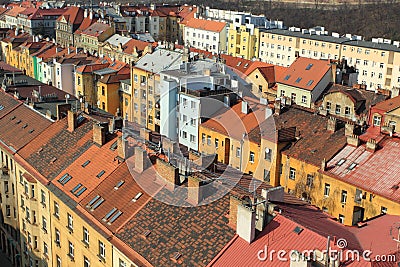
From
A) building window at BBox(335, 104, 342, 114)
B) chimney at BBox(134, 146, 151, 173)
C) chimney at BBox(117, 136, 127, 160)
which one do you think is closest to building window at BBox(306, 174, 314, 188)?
building window at BBox(335, 104, 342, 114)

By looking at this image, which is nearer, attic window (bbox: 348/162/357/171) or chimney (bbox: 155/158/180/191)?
chimney (bbox: 155/158/180/191)

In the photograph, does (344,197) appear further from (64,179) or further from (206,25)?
(206,25)

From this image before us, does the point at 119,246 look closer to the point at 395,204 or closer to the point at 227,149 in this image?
the point at 395,204

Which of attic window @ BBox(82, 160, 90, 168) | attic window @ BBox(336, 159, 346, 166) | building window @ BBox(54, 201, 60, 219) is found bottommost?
building window @ BBox(54, 201, 60, 219)

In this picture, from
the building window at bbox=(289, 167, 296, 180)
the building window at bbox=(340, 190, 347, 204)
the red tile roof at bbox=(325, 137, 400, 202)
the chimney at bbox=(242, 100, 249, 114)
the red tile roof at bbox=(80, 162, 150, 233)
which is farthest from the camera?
the chimney at bbox=(242, 100, 249, 114)

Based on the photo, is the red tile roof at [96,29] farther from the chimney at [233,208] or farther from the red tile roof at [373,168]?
the chimney at [233,208]

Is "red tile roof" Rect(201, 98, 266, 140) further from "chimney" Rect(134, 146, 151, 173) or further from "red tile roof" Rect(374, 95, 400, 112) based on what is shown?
"chimney" Rect(134, 146, 151, 173)

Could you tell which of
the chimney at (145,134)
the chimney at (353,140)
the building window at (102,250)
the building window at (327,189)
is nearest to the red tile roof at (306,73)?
the chimney at (353,140)

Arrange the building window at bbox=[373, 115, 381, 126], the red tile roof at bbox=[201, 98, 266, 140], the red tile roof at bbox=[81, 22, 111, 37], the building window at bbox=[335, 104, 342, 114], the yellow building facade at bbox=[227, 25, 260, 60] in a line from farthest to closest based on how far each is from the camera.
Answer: the yellow building facade at bbox=[227, 25, 260, 60] < the red tile roof at bbox=[81, 22, 111, 37] < the building window at bbox=[335, 104, 342, 114] < the building window at bbox=[373, 115, 381, 126] < the red tile roof at bbox=[201, 98, 266, 140]
